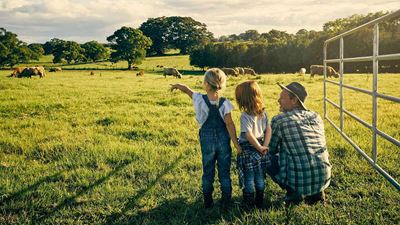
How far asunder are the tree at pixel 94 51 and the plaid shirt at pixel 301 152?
87241 mm

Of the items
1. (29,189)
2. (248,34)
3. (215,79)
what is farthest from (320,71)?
(248,34)

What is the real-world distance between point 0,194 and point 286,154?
339 centimetres

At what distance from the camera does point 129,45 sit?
67312 mm

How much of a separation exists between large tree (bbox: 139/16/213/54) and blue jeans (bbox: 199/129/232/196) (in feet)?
329

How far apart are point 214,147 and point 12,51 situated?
253 feet

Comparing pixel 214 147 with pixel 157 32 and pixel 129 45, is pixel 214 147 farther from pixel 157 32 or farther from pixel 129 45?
pixel 157 32

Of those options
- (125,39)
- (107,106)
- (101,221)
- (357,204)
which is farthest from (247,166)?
(125,39)

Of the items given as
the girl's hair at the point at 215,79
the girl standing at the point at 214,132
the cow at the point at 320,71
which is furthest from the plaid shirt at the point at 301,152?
the cow at the point at 320,71

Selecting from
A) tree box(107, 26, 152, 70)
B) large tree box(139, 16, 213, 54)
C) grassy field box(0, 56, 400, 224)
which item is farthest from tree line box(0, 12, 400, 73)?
grassy field box(0, 56, 400, 224)

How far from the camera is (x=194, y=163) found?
17.2ft

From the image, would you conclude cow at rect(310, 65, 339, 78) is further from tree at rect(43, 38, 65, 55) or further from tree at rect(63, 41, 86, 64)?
tree at rect(43, 38, 65, 55)

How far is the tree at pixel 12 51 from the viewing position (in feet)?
A: 221

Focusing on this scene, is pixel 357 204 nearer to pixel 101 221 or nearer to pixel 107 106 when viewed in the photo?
pixel 101 221

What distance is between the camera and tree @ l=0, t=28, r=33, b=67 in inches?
2650
